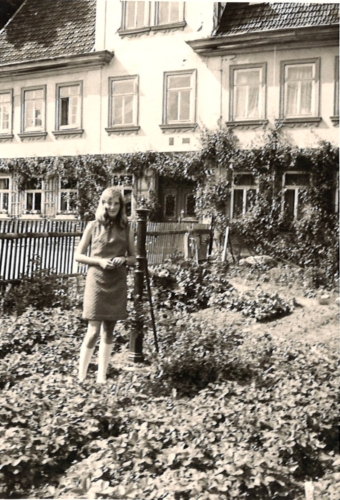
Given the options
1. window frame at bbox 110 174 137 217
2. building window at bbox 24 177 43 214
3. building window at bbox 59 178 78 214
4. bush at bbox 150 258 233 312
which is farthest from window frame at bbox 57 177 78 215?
bush at bbox 150 258 233 312

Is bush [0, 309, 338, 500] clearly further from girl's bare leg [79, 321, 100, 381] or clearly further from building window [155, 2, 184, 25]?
building window [155, 2, 184, 25]

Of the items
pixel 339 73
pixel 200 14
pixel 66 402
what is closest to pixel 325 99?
pixel 339 73

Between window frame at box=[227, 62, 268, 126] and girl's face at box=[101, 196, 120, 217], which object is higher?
window frame at box=[227, 62, 268, 126]

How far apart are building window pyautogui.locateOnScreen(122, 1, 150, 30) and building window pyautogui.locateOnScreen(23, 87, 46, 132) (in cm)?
60

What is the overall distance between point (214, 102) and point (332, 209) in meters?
0.89

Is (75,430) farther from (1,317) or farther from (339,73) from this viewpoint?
(339,73)

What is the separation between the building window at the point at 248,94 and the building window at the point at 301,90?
0.41 feet

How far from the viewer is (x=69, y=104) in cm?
283

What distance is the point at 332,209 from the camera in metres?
2.59

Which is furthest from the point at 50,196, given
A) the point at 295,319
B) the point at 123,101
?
the point at 295,319

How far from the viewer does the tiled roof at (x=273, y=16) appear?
8.19 feet

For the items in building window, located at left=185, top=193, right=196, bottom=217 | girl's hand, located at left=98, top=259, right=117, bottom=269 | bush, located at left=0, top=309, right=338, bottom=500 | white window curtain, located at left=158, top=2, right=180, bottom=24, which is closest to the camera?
bush, located at left=0, top=309, right=338, bottom=500

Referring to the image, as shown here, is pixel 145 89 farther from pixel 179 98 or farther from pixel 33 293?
pixel 33 293

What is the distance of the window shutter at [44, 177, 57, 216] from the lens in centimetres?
283
